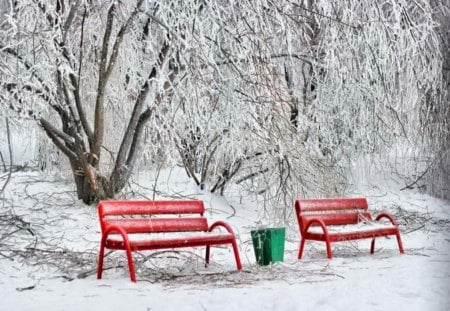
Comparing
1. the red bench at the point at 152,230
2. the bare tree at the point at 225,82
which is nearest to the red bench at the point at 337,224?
the bare tree at the point at 225,82

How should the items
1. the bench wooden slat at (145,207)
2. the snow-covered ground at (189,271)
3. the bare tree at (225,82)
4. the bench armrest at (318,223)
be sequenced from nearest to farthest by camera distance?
the snow-covered ground at (189,271)
the bench wooden slat at (145,207)
the bare tree at (225,82)
the bench armrest at (318,223)

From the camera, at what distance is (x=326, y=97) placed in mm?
9094

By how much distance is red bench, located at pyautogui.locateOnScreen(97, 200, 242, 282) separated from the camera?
15.2 ft

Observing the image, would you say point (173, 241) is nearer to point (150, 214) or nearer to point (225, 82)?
point (150, 214)

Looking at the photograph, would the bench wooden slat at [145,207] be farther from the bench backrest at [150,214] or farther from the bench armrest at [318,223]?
the bench armrest at [318,223]

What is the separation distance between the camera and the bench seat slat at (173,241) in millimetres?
4598

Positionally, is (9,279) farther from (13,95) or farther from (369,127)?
(369,127)

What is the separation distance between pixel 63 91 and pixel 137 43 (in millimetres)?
1154

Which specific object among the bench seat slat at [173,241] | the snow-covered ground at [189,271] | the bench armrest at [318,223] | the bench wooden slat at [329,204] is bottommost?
the snow-covered ground at [189,271]

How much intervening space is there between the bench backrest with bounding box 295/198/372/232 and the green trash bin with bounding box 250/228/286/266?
614 millimetres

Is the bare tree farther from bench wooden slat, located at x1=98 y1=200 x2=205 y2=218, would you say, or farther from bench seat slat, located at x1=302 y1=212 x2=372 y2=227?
bench wooden slat, located at x1=98 y1=200 x2=205 y2=218

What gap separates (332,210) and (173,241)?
2.32m

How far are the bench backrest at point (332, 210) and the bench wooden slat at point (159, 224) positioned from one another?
3.27 ft

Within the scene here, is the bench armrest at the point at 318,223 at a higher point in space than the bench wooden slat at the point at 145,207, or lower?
lower
